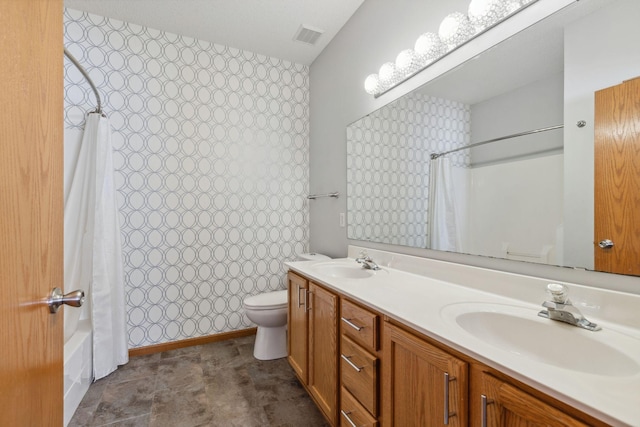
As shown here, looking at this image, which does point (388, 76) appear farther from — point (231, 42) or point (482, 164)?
point (231, 42)

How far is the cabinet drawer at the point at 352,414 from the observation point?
1.13 metres

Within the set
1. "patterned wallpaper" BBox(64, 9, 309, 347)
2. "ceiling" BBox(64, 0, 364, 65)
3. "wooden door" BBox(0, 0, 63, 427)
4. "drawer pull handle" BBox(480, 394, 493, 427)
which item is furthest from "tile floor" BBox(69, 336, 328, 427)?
"ceiling" BBox(64, 0, 364, 65)

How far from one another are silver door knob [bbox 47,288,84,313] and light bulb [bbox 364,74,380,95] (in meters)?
1.85

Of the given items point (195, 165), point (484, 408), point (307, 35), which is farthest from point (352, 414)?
point (307, 35)

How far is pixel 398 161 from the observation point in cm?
182

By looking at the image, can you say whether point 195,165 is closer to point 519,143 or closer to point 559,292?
point 519,143

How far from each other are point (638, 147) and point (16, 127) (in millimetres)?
1540

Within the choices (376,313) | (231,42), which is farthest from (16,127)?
(231,42)

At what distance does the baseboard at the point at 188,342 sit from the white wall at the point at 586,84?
2.52 m

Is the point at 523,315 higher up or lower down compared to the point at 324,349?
higher up

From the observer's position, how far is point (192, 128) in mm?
2539

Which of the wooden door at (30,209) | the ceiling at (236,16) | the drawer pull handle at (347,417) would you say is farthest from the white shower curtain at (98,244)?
the drawer pull handle at (347,417)

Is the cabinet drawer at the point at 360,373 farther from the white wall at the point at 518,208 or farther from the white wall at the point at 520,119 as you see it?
the white wall at the point at 520,119

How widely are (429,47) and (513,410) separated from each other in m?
1.56
